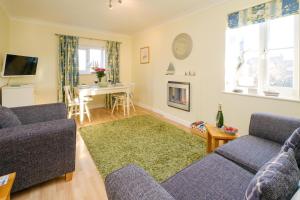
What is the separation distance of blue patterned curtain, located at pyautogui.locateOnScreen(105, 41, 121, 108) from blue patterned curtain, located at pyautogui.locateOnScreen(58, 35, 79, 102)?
37.1 inches

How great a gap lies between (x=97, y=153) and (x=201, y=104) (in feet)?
7.01

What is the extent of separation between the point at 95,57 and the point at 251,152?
477 centimetres

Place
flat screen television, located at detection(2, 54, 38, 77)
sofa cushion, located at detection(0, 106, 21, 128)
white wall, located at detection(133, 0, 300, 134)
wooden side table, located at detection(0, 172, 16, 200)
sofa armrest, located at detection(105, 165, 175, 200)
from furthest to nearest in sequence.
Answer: flat screen television, located at detection(2, 54, 38, 77)
white wall, located at detection(133, 0, 300, 134)
sofa cushion, located at detection(0, 106, 21, 128)
wooden side table, located at detection(0, 172, 16, 200)
sofa armrest, located at detection(105, 165, 175, 200)

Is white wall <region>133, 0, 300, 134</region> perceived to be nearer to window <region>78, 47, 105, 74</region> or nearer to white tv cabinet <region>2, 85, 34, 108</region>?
window <region>78, 47, 105, 74</region>

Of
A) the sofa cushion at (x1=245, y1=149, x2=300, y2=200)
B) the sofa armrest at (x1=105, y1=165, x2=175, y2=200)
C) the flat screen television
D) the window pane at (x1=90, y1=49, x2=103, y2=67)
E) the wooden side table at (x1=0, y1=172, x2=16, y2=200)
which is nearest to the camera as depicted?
the sofa cushion at (x1=245, y1=149, x2=300, y2=200)

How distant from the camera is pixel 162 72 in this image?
4.39 meters

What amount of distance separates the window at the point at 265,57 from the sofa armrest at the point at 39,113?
2716 millimetres

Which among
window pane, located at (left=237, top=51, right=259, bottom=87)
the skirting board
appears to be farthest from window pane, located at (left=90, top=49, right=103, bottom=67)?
window pane, located at (left=237, top=51, right=259, bottom=87)

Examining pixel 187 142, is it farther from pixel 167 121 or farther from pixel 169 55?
pixel 169 55

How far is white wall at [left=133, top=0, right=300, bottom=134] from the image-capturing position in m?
2.62

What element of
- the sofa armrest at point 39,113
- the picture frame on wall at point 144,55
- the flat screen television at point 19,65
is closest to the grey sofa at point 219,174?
the sofa armrest at point 39,113

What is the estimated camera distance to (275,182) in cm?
Answer: 64

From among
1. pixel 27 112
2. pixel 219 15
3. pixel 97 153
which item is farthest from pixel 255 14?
pixel 27 112

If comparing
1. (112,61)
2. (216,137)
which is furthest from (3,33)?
(216,137)
